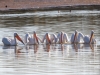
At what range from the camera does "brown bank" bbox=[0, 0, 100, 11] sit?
166ft

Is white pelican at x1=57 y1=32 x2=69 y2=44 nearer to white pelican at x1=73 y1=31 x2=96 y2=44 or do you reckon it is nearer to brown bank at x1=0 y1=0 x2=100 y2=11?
white pelican at x1=73 y1=31 x2=96 y2=44

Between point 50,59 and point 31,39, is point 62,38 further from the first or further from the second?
point 50,59

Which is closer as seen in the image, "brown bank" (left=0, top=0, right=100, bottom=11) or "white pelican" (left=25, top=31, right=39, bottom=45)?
"white pelican" (left=25, top=31, right=39, bottom=45)

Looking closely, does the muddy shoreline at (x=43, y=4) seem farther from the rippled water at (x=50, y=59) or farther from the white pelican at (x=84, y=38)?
the rippled water at (x=50, y=59)

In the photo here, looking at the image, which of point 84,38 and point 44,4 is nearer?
point 84,38

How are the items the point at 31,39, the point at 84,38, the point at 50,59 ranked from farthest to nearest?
the point at 31,39
the point at 84,38
the point at 50,59

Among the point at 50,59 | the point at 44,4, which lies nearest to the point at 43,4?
the point at 44,4

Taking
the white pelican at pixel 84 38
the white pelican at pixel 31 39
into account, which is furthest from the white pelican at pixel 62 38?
the white pelican at pixel 31 39

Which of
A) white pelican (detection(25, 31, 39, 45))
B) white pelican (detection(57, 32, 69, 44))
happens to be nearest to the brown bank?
white pelican (detection(25, 31, 39, 45))

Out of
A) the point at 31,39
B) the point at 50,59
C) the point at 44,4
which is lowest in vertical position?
the point at 44,4

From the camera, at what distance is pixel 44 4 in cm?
5353

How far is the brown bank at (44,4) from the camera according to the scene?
166 feet

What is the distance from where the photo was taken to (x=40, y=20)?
35812mm

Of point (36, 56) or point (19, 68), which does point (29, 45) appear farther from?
point (19, 68)
